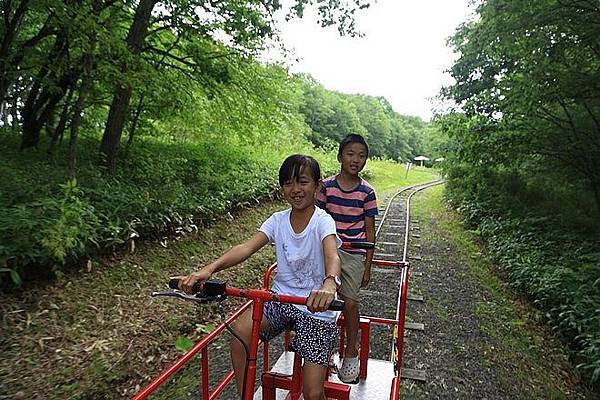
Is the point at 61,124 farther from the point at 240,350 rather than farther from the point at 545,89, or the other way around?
the point at 545,89

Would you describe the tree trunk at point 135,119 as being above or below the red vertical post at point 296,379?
above

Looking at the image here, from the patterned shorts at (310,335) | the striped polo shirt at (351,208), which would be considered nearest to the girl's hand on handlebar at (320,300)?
the patterned shorts at (310,335)

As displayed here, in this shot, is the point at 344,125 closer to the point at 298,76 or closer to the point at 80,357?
the point at 298,76

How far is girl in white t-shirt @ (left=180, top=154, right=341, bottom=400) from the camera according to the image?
2553 mm

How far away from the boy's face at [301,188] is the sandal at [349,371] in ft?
4.75

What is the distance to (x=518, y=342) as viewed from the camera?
6.05m

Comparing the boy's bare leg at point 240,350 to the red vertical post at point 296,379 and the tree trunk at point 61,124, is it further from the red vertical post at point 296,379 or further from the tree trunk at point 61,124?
the tree trunk at point 61,124

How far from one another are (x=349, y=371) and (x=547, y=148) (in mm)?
8652

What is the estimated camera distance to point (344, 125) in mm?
56062

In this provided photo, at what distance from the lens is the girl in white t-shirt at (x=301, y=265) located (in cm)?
255

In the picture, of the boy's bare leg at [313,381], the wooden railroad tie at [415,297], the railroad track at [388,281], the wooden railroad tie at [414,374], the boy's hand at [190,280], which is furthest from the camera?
the wooden railroad tie at [415,297]

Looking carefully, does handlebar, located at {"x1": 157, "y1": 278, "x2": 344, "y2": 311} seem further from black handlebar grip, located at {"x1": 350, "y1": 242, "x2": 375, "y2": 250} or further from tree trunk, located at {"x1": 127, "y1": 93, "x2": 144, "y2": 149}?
tree trunk, located at {"x1": 127, "y1": 93, "x2": 144, "y2": 149}

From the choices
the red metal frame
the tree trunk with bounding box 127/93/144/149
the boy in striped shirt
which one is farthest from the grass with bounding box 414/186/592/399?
the tree trunk with bounding box 127/93/144/149

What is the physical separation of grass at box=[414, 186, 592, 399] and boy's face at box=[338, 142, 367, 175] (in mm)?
3079
